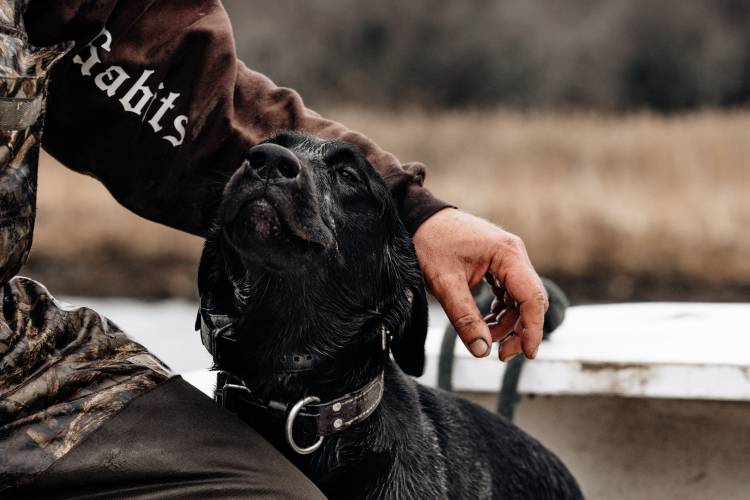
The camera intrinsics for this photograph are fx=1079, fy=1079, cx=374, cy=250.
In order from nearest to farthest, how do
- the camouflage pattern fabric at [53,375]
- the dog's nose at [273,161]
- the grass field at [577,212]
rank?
the camouflage pattern fabric at [53,375]
the dog's nose at [273,161]
the grass field at [577,212]

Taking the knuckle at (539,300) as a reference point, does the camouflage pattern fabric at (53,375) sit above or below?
below

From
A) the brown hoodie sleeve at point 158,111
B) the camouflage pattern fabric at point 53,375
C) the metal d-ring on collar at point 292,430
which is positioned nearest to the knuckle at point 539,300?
the brown hoodie sleeve at point 158,111

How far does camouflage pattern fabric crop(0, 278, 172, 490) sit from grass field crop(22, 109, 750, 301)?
6652 mm

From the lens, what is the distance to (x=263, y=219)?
208 centimetres

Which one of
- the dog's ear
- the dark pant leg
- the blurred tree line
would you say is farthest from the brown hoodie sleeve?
the blurred tree line

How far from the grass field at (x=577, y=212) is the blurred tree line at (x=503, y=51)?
5.06m

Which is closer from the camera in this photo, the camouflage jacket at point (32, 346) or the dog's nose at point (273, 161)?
the camouflage jacket at point (32, 346)

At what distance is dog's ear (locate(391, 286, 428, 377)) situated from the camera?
2.36 metres

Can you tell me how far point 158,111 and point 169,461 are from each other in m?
0.76

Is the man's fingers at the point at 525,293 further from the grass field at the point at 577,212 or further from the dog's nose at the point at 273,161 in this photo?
the grass field at the point at 577,212

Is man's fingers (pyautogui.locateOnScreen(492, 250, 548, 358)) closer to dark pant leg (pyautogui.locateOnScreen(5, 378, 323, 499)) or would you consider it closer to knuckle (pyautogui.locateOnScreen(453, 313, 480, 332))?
knuckle (pyautogui.locateOnScreen(453, 313, 480, 332))

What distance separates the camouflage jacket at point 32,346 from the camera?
1713mm

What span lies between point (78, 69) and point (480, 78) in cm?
1638

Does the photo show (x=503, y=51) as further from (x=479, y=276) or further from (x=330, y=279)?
(x=479, y=276)
